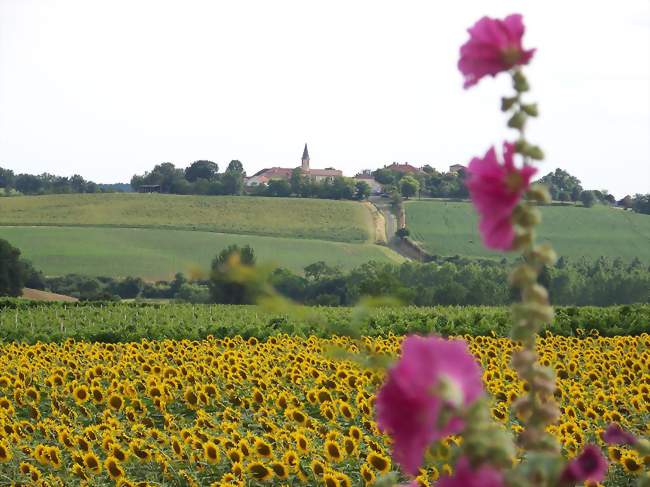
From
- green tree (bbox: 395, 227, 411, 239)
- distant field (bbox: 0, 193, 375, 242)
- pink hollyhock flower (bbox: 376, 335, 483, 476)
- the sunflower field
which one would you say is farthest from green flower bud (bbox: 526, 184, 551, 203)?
green tree (bbox: 395, 227, 411, 239)

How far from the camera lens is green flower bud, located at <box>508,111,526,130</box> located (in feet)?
4.29

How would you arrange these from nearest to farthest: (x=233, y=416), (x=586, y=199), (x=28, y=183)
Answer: (x=233, y=416) < (x=586, y=199) < (x=28, y=183)

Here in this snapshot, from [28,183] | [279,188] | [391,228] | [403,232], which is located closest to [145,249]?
[403,232]

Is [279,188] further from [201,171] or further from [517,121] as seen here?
[517,121]

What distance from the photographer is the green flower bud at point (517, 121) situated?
131 centimetres

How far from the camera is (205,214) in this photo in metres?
97.2

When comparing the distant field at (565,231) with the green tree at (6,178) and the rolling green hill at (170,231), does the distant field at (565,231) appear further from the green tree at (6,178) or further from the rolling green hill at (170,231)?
the green tree at (6,178)

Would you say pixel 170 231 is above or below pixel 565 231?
below

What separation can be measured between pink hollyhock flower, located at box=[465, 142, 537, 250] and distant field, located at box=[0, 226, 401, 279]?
71.1 meters

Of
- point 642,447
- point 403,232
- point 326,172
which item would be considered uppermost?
point 326,172

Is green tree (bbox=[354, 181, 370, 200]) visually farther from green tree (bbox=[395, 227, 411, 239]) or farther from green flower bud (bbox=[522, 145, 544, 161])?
green flower bud (bbox=[522, 145, 544, 161])

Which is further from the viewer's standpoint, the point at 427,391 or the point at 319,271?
the point at 319,271

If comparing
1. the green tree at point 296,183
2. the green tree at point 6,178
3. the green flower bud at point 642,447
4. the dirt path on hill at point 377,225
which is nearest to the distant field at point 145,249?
the dirt path on hill at point 377,225

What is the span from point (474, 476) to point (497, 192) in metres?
0.38
